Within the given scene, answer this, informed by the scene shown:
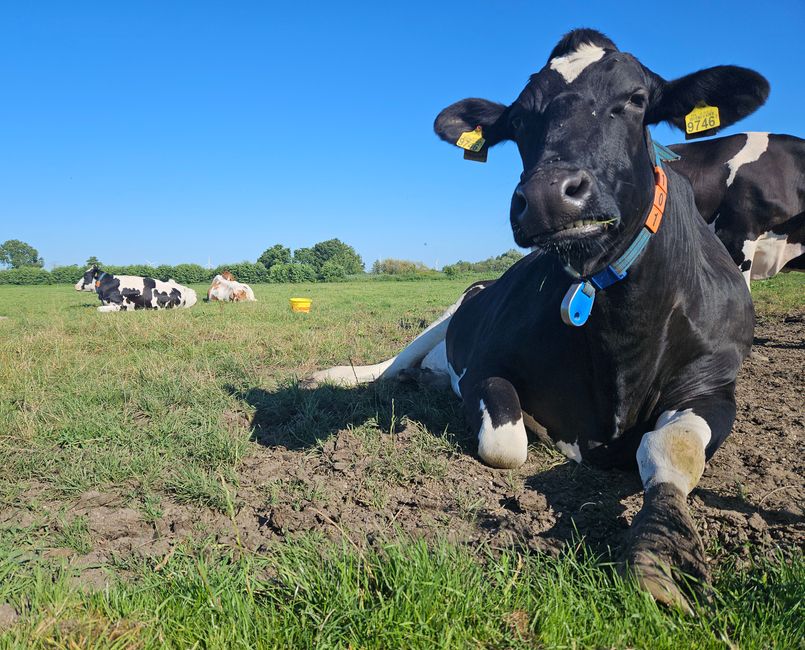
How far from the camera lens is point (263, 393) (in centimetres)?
510

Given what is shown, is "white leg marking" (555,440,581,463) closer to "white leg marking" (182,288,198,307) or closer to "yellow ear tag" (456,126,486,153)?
"yellow ear tag" (456,126,486,153)

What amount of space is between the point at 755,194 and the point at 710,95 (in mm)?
5317

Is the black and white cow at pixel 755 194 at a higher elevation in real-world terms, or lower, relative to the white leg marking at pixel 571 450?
higher

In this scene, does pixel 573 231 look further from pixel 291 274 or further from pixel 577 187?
pixel 291 274

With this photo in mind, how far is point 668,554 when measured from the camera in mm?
2033

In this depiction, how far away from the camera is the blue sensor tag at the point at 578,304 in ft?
9.64

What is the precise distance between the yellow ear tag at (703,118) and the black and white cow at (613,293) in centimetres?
5

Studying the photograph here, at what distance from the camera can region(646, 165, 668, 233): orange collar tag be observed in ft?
9.90

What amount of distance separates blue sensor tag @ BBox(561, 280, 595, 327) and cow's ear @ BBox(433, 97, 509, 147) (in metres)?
1.43

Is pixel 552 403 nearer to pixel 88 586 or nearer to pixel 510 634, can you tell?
pixel 510 634

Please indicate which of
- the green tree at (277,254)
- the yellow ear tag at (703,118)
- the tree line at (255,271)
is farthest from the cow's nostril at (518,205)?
the green tree at (277,254)

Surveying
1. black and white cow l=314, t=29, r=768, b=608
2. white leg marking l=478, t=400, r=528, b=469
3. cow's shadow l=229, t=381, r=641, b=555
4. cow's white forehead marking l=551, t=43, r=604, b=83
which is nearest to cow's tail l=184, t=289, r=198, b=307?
cow's shadow l=229, t=381, r=641, b=555

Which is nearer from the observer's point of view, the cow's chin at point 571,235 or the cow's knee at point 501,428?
the cow's chin at point 571,235

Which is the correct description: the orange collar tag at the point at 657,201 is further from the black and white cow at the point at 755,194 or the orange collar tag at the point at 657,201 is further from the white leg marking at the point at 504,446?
the black and white cow at the point at 755,194
